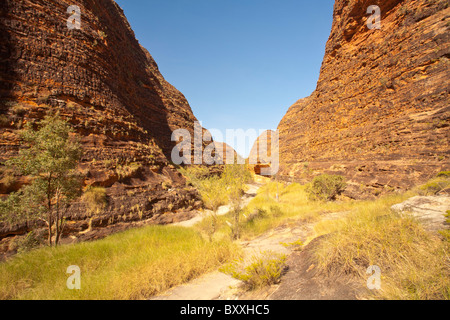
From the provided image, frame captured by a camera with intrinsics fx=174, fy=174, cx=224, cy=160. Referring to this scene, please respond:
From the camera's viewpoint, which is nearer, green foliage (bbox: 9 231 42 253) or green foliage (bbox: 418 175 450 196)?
green foliage (bbox: 418 175 450 196)

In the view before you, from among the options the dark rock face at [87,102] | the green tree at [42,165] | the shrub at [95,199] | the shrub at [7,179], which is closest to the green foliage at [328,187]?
the dark rock face at [87,102]

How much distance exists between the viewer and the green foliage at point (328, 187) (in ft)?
37.5

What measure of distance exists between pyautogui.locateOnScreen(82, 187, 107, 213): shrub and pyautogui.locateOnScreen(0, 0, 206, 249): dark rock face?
1.13 ft

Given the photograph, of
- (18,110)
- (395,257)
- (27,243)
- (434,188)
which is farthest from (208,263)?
(18,110)

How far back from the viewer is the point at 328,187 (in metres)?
11.5

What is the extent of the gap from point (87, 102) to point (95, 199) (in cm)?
803

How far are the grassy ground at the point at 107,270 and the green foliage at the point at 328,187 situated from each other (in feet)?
29.5

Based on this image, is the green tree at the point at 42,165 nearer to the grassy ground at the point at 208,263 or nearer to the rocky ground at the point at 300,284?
the grassy ground at the point at 208,263

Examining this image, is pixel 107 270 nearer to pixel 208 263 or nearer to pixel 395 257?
pixel 208 263

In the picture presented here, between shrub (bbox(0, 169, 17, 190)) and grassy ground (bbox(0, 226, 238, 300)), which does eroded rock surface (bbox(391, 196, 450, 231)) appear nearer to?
grassy ground (bbox(0, 226, 238, 300))

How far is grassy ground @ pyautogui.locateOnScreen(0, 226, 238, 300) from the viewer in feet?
11.8

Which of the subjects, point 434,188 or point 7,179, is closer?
point 434,188

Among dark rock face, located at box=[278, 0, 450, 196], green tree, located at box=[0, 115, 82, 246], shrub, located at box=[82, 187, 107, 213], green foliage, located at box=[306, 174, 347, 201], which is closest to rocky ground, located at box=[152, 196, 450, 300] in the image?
dark rock face, located at box=[278, 0, 450, 196]
